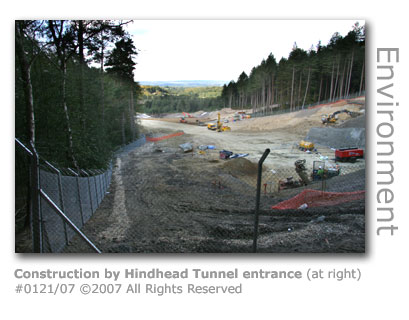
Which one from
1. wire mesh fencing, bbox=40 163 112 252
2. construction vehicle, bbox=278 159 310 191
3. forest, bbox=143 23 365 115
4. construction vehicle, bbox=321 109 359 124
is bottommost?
construction vehicle, bbox=278 159 310 191

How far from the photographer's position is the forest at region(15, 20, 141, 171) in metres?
3.61

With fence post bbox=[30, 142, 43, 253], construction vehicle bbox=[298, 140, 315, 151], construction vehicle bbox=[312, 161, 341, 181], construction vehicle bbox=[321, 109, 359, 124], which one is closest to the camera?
fence post bbox=[30, 142, 43, 253]

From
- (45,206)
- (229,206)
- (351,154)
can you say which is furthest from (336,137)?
(45,206)

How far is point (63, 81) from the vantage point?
5074 millimetres

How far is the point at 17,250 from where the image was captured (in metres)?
3.13

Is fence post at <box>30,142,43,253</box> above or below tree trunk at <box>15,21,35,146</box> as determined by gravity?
below

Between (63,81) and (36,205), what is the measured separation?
10.2 feet

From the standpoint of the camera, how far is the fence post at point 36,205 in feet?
8.97

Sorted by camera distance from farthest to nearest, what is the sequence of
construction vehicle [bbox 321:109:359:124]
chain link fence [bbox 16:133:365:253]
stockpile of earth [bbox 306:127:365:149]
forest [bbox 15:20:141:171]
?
construction vehicle [bbox 321:109:359:124], stockpile of earth [bbox 306:127:365:149], forest [bbox 15:20:141:171], chain link fence [bbox 16:133:365:253]

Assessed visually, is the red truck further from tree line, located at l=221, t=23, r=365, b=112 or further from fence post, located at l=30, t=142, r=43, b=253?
fence post, located at l=30, t=142, r=43, b=253

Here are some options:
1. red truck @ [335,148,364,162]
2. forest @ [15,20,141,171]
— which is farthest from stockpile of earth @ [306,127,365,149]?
forest @ [15,20,141,171]

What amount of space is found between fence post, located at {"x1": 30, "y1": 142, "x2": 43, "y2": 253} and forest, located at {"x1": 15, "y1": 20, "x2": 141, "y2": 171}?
0.38 meters

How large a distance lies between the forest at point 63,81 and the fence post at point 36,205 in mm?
379

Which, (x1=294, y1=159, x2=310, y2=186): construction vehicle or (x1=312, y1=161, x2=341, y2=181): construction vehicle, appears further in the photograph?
(x1=294, y1=159, x2=310, y2=186): construction vehicle
